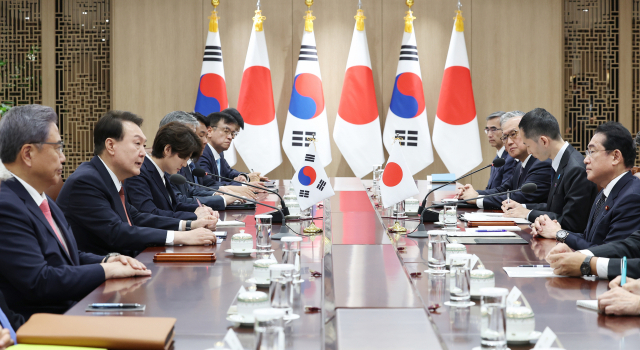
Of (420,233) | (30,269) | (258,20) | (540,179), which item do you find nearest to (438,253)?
(420,233)

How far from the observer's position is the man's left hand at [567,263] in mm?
2170

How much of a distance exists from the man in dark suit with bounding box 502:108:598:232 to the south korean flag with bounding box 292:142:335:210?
1.20 metres

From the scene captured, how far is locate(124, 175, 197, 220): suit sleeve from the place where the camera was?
3500mm

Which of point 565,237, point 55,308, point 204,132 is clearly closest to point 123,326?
point 55,308

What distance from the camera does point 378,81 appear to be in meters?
7.63

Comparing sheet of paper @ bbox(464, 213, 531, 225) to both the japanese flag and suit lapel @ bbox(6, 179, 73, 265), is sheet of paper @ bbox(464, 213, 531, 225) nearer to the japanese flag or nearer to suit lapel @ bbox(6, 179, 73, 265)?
the japanese flag

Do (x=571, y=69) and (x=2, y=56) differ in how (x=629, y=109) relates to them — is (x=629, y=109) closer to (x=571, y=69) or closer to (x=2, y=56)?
(x=571, y=69)

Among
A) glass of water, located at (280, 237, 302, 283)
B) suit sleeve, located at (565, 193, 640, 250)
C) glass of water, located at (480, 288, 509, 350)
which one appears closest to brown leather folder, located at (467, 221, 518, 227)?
suit sleeve, located at (565, 193, 640, 250)

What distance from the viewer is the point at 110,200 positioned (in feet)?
9.58

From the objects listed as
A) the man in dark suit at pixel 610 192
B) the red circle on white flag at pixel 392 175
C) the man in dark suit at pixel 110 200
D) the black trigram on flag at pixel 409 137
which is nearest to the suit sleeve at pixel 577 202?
the man in dark suit at pixel 610 192

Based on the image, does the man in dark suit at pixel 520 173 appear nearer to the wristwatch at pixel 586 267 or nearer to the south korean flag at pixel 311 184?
the south korean flag at pixel 311 184

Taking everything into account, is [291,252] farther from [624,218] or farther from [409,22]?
[409,22]

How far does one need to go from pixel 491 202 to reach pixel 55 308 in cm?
300

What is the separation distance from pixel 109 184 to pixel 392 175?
4.95 feet
